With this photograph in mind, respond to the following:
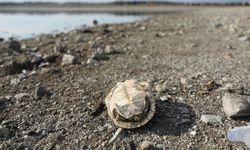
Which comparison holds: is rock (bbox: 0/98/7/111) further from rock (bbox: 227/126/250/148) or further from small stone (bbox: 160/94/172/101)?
rock (bbox: 227/126/250/148)

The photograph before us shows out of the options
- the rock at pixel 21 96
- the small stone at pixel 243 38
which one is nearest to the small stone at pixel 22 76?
the rock at pixel 21 96

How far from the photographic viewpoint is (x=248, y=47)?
13.4 meters

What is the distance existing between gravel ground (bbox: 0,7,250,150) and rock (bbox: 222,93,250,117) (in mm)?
118

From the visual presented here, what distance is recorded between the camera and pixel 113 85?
9453 millimetres

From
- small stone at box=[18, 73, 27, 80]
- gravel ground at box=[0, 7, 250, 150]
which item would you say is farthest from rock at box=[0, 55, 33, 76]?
small stone at box=[18, 73, 27, 80]

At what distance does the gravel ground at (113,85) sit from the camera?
22.7ft

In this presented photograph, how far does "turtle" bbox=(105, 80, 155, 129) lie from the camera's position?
6.83 m

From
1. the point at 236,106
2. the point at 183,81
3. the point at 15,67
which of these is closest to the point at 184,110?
the point at 236,106

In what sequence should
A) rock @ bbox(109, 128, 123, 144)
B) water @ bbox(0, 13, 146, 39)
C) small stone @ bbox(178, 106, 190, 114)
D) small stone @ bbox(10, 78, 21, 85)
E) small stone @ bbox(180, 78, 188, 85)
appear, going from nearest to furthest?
rock @ bbox(109, 128, 123, 144)
small stone @ bbox(178, 106, 190, 114)
small stone @ bbox(180, 78, 188, 85)
small stone @ bbox(10, 78, 21, 85)
water @ bbox(0, 13, 146, 39)

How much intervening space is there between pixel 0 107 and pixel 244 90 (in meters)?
4.75

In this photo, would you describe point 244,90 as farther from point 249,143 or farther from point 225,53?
point 225,53

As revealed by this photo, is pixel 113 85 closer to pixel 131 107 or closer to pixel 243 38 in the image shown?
pixel 131 107

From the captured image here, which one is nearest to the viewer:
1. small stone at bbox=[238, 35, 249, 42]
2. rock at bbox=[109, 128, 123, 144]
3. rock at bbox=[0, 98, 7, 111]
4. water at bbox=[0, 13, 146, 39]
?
rock at bbox=[109, 128, 123, 144]

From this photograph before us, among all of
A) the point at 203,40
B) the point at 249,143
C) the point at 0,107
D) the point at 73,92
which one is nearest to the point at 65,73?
the point at 73,92
